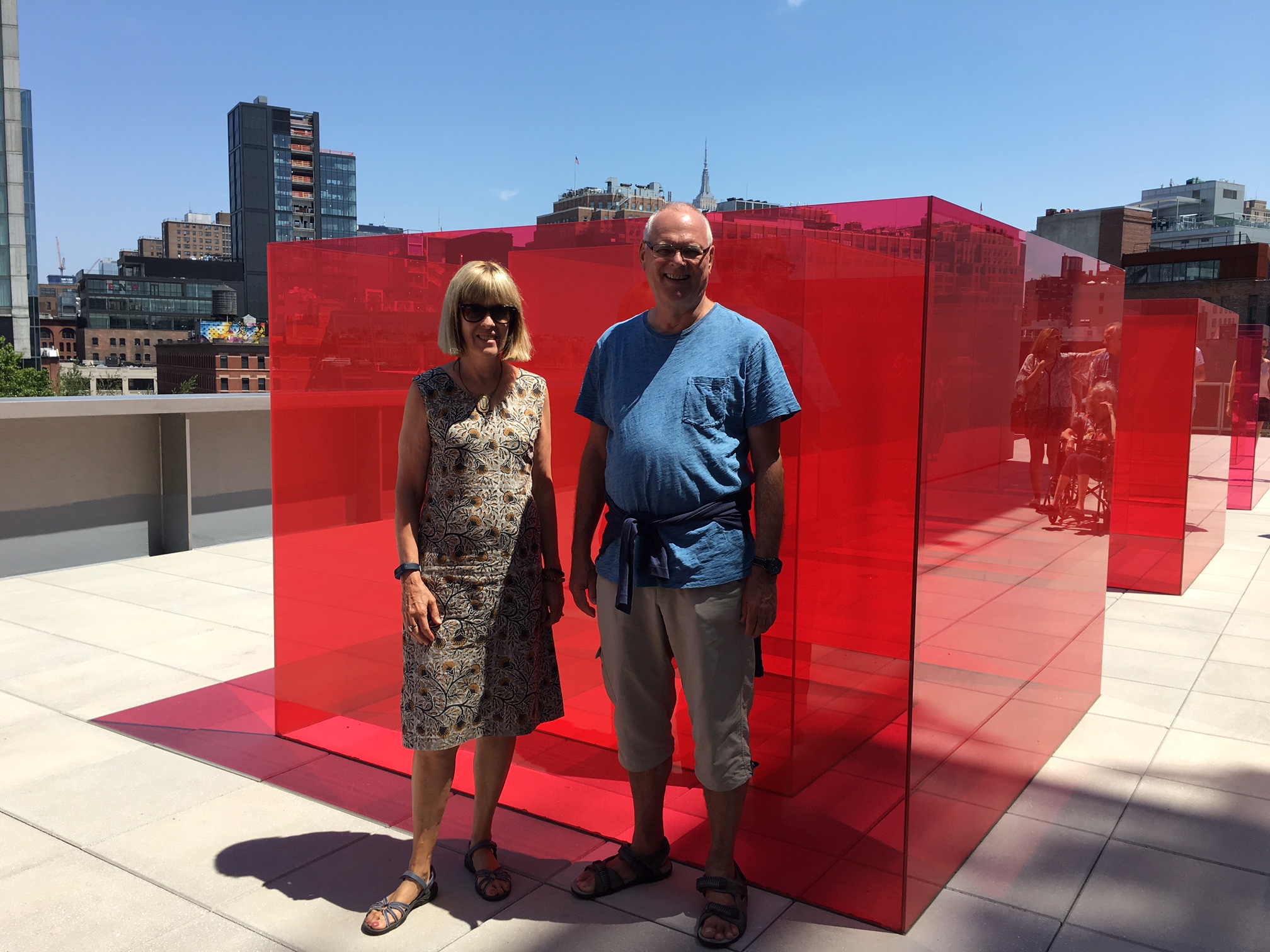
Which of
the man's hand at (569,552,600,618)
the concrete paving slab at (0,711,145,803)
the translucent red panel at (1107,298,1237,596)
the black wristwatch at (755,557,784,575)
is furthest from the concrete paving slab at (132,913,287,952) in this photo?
the translucent red panel at (1107,298,1237,596)

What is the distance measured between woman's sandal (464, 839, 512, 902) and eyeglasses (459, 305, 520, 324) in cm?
150

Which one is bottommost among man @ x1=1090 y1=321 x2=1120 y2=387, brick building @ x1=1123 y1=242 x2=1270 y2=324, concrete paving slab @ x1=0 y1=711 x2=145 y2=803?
concrete paving slab @ x1=0 y1=711 x2=145 y2=803

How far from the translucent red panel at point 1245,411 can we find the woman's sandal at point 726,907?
964cm

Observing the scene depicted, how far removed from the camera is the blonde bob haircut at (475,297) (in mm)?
2533

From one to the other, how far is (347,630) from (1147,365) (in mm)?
6123

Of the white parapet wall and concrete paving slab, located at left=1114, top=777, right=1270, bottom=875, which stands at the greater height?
the white parapet wall

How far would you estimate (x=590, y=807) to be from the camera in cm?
324

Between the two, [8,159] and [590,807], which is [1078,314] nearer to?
[590,807]

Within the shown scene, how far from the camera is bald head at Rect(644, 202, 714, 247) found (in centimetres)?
237

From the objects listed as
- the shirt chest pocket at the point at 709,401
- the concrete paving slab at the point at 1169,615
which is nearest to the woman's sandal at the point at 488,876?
the shirt chest pocket at the point at 709,401

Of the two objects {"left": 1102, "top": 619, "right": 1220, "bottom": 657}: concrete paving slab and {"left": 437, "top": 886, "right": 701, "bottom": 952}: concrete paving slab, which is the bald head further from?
{"left": 1102, "top": 619, "right": 1220, "bottom": 657}: concrete paving slab

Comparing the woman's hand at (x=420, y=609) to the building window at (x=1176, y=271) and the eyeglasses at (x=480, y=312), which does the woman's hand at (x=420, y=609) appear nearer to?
the eyeglasses at (x=480, y=312)

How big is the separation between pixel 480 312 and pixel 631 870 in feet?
5.32

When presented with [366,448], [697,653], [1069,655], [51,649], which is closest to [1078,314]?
[1069,655]
